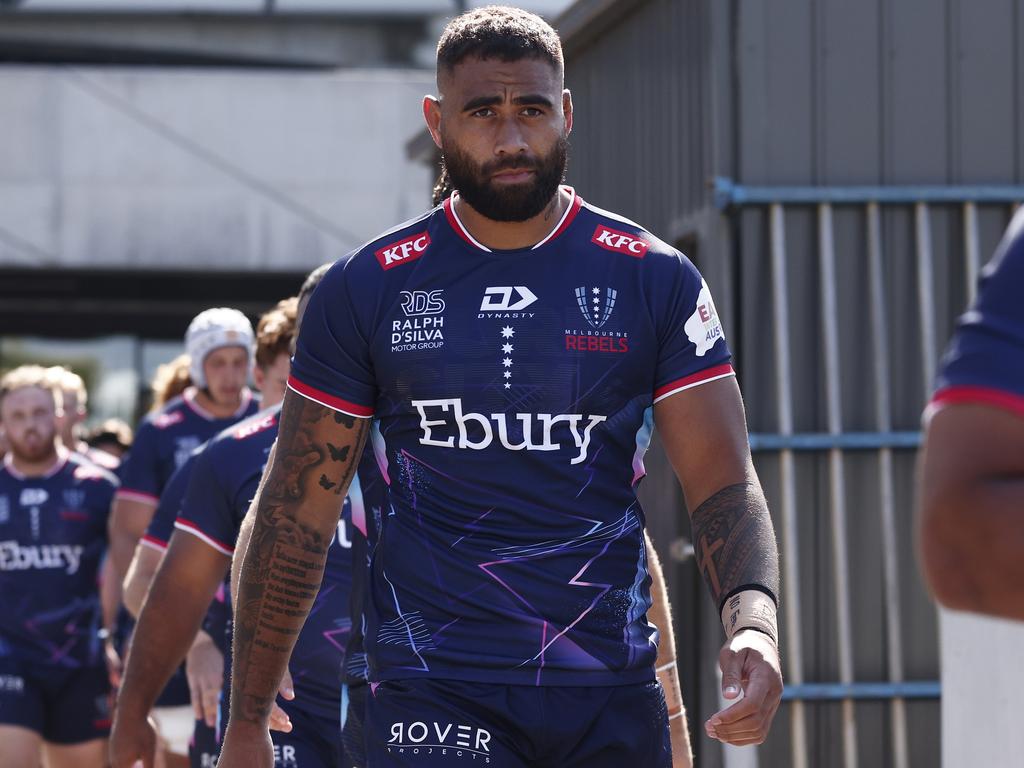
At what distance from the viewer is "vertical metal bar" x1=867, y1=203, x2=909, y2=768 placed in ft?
22.9

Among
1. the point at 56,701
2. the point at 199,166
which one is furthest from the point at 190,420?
the point at 199,166

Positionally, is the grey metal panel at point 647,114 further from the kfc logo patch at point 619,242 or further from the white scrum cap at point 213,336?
the kfc logo patch at point 619,242

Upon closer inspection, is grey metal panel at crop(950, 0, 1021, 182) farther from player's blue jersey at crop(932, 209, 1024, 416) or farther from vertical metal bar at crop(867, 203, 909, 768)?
player's blue jersey at crop(932, 209, 1024, 416)

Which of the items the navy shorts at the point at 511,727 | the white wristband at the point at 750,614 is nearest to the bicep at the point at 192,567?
the navy shorts at the point at 511,727

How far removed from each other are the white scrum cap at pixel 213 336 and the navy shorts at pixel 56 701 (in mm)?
1796

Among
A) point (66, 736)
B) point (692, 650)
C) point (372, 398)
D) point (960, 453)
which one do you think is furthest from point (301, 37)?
point (960, 453)

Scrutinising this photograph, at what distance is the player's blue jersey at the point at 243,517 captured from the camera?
16.4 ft

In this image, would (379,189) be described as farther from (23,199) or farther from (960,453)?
(960,453)

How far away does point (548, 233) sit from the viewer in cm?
362

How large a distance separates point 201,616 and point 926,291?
3.37 m

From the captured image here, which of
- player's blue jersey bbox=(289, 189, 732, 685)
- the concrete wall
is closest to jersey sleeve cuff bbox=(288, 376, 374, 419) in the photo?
player's blue jersey bbox=(289, 189, 732, 685)

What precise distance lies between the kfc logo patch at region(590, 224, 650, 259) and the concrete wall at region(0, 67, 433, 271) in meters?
14.5

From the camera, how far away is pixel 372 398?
364cm

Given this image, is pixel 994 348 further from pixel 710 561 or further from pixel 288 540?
pixel 288 540
